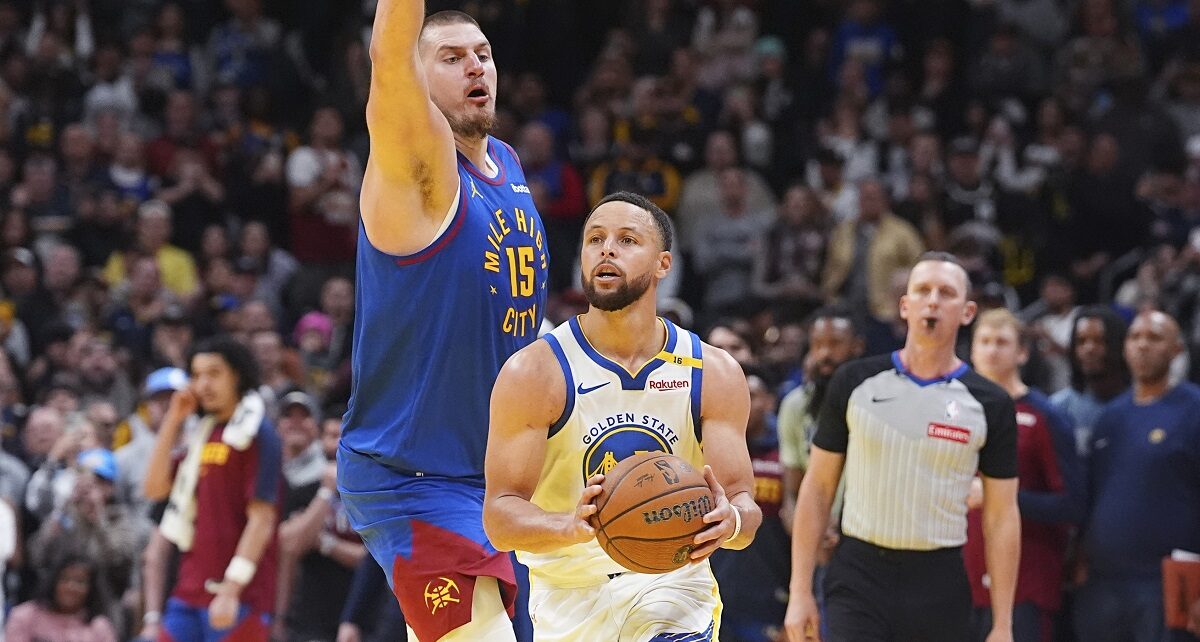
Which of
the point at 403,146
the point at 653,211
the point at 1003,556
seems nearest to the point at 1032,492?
the point at 1003,556

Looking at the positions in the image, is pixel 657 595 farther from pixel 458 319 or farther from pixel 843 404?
pixel 843 404

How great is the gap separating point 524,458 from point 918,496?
2.85 m

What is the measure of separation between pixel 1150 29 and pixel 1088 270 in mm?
3539

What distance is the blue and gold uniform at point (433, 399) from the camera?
15.9ft

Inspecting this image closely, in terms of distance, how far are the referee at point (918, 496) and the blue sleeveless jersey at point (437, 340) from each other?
2587 millimetres

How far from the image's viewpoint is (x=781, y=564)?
348 inches

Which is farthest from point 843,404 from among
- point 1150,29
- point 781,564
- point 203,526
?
point 1150,29

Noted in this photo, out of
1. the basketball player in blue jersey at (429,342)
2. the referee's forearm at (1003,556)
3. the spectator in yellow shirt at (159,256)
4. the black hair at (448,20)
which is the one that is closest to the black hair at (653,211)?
the basketball player in blue jersey at (429,342)

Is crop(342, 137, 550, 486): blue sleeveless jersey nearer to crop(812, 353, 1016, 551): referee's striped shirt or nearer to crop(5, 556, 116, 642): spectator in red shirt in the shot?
crop(812, 353, 1016, 551): referee's striped shirt

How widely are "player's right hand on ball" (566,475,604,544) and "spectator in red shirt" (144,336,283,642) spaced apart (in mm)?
4356

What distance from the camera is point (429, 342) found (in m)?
4.91

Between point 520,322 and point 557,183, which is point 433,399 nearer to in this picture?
point 520,322

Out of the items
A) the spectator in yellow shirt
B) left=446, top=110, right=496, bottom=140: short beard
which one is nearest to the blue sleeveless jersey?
left=446, top=110, right=496, bottom=140: short beard

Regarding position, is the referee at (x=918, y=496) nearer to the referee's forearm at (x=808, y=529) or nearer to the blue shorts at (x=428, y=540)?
the referee's forearm at (x=808, y=529)
